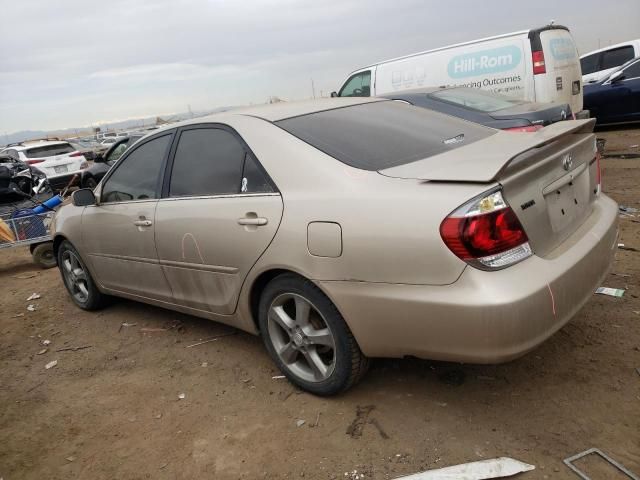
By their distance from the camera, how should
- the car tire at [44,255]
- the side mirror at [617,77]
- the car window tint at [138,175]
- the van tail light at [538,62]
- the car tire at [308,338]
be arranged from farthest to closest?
the side mirror at [617,77] < the van tail light at [538,62] < the car tire at [44,255] < the car window tint at [138,175] < the car tire at [308,338]

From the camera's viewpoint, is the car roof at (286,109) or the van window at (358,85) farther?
the van window at (358,85)

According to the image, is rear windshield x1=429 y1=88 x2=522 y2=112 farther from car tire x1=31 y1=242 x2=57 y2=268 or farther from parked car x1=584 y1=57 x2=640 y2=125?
car tire x1=31 y1=242 x2=57 y2=268

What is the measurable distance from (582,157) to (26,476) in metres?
3.34

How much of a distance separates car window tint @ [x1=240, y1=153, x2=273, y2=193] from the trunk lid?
27.7 inches

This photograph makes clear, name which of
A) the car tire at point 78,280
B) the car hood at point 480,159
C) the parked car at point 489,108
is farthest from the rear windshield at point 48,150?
the car hood at point 480,159

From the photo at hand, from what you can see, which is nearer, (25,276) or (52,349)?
(52,349)

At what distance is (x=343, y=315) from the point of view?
2635 mm

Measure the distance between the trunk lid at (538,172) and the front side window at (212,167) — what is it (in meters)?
0.86

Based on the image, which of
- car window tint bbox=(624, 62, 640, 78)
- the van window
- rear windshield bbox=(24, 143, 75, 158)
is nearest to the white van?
the van window

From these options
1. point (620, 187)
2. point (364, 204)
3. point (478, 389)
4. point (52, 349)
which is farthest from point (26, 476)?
point (620, 187)

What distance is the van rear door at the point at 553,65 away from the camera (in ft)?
24.3

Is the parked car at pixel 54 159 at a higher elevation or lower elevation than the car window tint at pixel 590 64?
lower

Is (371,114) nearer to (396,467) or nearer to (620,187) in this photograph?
(396,467)

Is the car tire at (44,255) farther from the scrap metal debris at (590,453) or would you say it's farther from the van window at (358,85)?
the scrap metal debris at (590,453)
